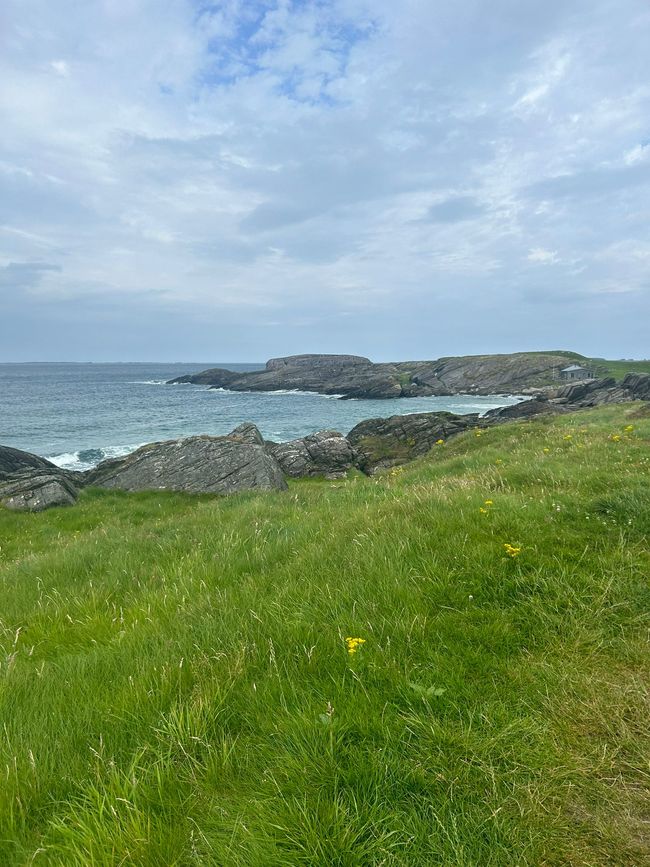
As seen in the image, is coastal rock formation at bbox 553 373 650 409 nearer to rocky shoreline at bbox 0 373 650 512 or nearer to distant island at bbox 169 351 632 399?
rocky shoreline at bbox 0 373 650 512

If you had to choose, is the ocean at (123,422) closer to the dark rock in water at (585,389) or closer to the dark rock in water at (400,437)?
the dark rock in water at (585,389)

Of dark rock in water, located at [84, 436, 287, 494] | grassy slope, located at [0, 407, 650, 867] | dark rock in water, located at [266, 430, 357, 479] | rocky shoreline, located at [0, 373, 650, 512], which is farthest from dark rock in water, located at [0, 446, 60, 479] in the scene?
grassy slope, located at [0, 407, 650, 867]

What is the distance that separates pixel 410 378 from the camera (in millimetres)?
161875

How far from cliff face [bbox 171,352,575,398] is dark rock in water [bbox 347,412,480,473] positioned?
3288 inches

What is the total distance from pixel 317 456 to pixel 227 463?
43.1ft

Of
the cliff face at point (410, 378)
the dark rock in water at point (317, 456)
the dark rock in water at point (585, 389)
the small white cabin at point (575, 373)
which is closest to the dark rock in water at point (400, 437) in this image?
the dark rock in water at point (317, 456)

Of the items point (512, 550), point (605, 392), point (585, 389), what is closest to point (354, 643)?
point (512, 550)

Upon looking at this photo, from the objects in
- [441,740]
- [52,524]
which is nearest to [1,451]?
[52,524]

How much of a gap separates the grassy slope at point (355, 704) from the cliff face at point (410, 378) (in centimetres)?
12252

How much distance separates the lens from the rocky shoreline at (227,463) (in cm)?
2081

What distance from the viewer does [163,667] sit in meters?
3.39

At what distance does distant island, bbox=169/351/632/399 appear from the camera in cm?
12656

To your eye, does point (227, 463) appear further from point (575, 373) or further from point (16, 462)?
point (575, 373)

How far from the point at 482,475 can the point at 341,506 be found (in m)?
2.97
